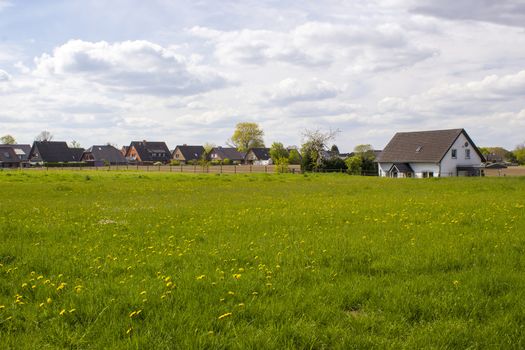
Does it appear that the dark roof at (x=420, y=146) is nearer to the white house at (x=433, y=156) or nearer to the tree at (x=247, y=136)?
the white house at (x=433, y=156)

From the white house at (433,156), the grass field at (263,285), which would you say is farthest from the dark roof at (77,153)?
the grass field at (263,285)

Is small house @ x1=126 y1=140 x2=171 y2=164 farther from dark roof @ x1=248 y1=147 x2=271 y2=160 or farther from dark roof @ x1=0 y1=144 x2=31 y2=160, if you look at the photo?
dark roof @ x1=0 y1=144 x2=31 y2=160

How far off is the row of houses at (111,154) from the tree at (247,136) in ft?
19.2

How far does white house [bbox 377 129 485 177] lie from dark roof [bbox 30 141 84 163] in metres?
99.8

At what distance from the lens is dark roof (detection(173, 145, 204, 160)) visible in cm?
16188

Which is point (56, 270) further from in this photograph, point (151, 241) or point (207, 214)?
point (207, 214)

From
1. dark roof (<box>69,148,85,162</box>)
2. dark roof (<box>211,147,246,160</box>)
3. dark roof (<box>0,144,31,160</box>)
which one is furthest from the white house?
→ dark roof (<box>0,144,31,160</box>)

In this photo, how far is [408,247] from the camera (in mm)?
10148

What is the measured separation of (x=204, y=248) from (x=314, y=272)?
3108 millimetres

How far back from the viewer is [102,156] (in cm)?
13788

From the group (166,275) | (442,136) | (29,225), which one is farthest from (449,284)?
(442,136)

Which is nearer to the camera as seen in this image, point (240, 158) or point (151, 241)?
point (151, 241)

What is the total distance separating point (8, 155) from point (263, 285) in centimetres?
14459

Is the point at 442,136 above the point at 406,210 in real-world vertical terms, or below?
above
